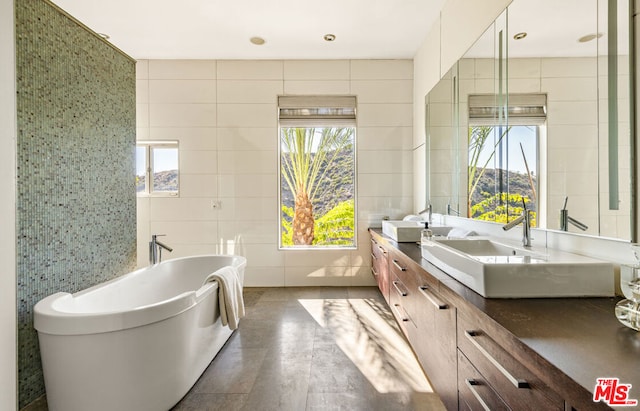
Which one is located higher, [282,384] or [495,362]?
[495,362]

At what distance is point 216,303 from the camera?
2125 mm

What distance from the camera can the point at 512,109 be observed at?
1795 mm

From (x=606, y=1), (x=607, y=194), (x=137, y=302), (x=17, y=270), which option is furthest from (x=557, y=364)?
(x=137, y=302)

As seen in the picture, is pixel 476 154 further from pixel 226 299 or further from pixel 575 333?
pixel 226 299

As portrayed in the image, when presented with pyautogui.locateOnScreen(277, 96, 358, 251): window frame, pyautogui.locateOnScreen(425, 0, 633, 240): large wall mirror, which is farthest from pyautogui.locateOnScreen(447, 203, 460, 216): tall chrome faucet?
pyautogui.locateOnScreen(277, 96, 358, 251): window frame

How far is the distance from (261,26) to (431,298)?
305 centimetres

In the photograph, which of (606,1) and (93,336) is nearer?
(606,1)

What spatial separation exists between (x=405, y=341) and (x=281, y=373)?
105 cm

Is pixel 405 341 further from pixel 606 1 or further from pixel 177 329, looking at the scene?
pixel 606 1

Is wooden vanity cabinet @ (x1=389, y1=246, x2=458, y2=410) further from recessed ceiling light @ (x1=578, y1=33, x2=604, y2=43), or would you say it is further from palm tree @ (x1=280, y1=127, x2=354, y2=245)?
palm tree @ (x1=280, y1=127, x2=354, y2=245)

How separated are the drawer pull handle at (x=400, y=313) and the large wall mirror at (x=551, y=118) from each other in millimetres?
903

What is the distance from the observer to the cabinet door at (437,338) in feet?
4.27

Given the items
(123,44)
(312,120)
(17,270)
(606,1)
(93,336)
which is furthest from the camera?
(312,120)
